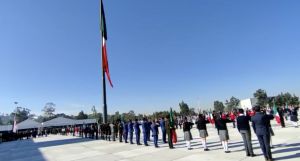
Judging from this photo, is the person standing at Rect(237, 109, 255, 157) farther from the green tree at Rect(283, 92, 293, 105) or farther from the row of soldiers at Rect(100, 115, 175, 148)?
the green tree at Rect(283, 92, 293, 105)

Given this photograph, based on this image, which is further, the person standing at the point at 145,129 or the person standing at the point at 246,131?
the person standing at the point at 145,129

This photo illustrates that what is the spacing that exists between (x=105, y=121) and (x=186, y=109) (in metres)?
79.5

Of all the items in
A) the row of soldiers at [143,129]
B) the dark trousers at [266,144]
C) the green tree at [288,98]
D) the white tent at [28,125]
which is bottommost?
the dark trousers at [266,144]

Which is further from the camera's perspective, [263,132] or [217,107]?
[217,107]

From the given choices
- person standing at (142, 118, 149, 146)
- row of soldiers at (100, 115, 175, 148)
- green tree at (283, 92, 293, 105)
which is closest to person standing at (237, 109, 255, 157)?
row of soldiers at (100, 115, 175, 148)

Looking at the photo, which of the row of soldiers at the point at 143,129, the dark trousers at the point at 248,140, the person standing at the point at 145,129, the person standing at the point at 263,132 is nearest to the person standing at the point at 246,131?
the dark trousers at the point at 248,140

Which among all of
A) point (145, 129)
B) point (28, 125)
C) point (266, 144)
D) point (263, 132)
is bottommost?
point (266, 144)

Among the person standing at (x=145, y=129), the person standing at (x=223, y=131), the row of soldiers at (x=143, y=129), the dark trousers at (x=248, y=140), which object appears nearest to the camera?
the dark trousers at (x=248, y=140)

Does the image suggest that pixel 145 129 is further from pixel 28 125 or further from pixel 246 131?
pixel 28 125

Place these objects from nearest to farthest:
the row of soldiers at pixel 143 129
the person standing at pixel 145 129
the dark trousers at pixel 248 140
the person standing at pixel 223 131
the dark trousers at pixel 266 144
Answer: the dark trousers at pixel 266 144 < the dark trousers at pixel 248 140 < the person standing at pixel 223 131 < the row of soldiers at pixel 143 129 < the person standing at pixel 145 129

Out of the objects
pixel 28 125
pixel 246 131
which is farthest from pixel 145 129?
pixel 28 125

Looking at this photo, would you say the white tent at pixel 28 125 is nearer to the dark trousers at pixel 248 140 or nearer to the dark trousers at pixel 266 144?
the dark trousers at pixel 248 140

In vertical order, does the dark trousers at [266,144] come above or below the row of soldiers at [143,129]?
below

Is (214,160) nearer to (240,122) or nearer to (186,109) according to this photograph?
(240,122)
